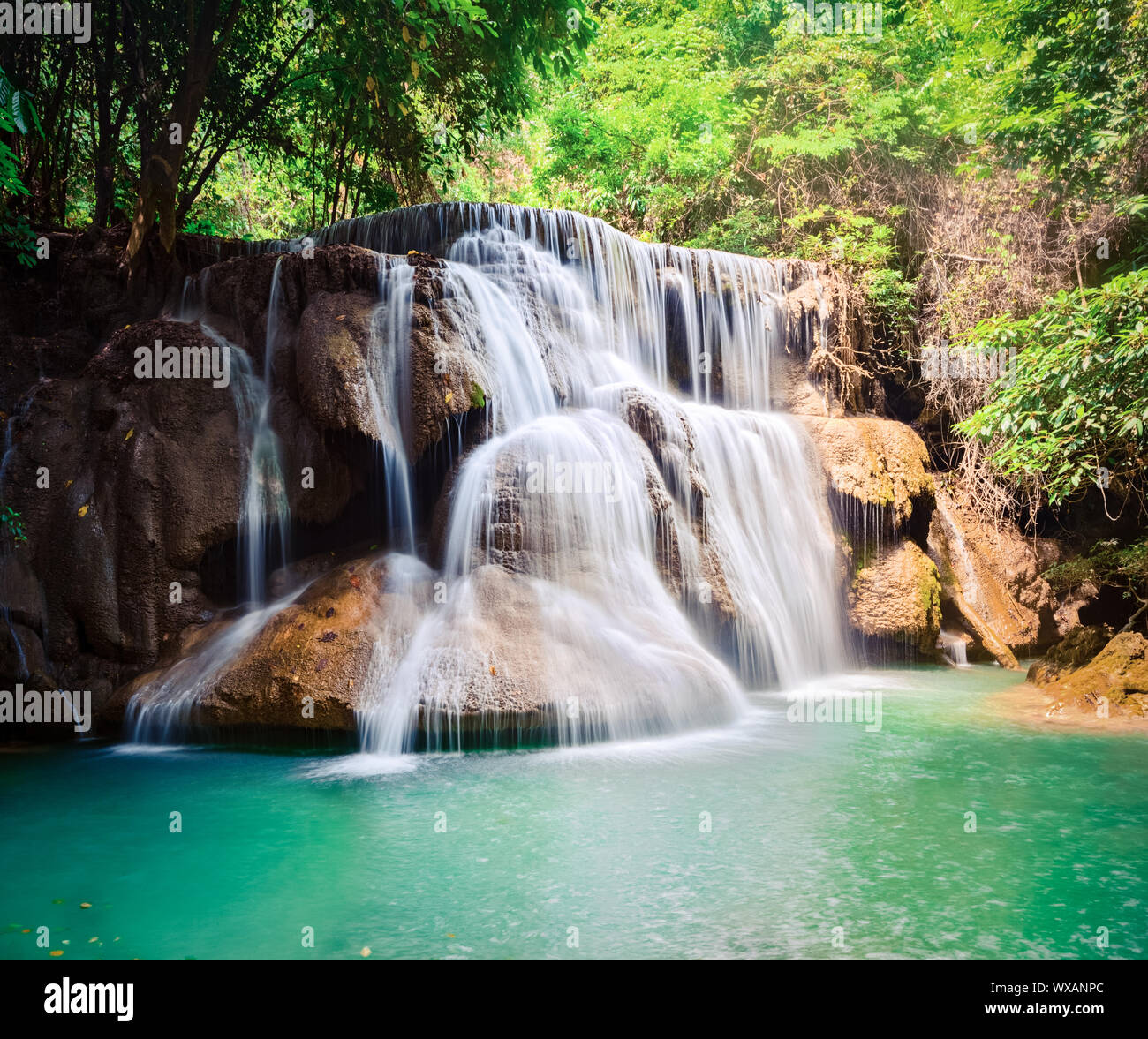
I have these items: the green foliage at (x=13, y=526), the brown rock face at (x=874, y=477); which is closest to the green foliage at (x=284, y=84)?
the green foliage at (x=13, y=526)

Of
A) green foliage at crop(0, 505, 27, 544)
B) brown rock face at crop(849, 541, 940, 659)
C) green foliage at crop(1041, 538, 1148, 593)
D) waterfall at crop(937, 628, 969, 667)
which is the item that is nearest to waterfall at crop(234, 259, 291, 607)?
green foliage at crop(0, 505, 27, 544)

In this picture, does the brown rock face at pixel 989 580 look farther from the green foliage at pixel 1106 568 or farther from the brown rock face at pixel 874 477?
the brown rock face at pixel 874 477

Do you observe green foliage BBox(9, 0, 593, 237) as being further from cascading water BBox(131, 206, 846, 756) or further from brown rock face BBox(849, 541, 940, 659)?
brown rock face BBox(849, 541, 940, 659)

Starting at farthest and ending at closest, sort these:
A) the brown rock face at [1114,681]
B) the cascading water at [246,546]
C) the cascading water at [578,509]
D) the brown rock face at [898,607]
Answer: the brown rock face at [898,607] < the brown rock face at [1114,681] < the cascading water at [246,546] < the cascading water at [578,509]

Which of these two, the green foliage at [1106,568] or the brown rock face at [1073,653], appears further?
the green foliage at [1106,568]

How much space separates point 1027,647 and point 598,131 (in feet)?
42.5

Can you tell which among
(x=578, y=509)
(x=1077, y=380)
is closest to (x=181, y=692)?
(x=578, y=509)

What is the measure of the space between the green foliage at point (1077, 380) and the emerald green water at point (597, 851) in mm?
3036

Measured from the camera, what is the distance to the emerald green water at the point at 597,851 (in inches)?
151

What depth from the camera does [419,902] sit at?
13.7 feet

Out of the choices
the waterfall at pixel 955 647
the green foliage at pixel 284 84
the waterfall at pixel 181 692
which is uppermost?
the green foliage at pixel 284 84

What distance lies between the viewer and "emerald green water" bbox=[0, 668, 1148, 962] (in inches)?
151

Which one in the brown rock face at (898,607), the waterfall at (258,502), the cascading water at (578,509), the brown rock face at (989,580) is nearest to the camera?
the cascading water at (578,509)

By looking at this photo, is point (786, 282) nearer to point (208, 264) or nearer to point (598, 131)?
point (598, 131)
